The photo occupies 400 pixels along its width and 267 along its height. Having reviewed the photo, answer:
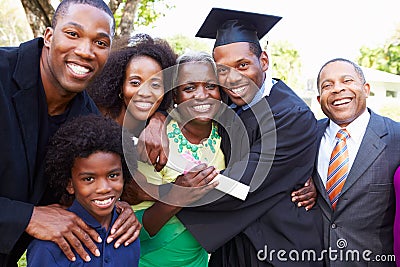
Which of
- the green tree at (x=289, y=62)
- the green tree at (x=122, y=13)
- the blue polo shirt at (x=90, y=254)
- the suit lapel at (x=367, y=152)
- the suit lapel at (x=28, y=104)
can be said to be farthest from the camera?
the green tree at (x=289, y=62)

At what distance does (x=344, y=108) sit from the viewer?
9.54ft

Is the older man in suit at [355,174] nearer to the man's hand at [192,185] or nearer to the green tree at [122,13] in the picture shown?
the man's hand at [192,185]

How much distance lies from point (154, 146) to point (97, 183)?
43 cm

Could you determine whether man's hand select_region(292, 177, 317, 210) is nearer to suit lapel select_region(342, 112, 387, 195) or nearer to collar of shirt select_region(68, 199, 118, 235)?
suit lapel select_region(342, 112, 387, 195)

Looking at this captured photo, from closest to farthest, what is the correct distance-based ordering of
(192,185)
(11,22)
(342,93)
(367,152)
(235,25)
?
(192,185)
(367,152)
(342,93)
(235,25)
(11,22)

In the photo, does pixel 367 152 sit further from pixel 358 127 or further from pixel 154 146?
pixel 154 146

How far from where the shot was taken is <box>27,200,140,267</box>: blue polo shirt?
214 centimetres

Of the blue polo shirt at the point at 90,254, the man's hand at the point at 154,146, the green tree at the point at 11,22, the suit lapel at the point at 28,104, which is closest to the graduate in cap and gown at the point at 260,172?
the man's hand at the point at 154,146

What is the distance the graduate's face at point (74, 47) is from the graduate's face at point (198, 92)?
54 centimetres

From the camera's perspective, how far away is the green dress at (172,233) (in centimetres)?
271

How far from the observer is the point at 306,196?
283 centimetres

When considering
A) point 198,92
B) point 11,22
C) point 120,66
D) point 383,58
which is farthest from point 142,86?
point 11,22

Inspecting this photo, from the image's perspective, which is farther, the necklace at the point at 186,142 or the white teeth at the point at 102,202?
the necklace at the point at 186,142

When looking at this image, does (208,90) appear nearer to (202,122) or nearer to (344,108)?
(202,122)
